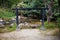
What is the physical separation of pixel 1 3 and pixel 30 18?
12.3 ft

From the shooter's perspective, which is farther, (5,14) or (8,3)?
(8,3)

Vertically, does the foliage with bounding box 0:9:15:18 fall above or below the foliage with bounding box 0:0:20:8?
below

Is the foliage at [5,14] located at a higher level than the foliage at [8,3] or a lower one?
lower

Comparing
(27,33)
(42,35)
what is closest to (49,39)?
(42,35)

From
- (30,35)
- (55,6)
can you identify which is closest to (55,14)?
(55,6)

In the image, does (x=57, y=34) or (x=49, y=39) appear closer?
(x=49, y=39)

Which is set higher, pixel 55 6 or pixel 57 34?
pixel 55 6

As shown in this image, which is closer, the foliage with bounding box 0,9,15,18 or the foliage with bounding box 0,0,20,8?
the foliage with bounding box 0,9,15,18

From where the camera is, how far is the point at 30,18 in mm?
11102

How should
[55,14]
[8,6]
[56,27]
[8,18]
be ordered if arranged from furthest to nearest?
[8,6], [8,18], [55,14], [56,27]

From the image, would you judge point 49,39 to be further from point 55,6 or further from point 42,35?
point 55,6

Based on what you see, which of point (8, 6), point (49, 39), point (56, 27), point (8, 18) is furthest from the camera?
point (8, 6)

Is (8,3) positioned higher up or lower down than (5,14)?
higher up

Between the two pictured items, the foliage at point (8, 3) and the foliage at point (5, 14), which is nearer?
the foliage at point (5, 14)
